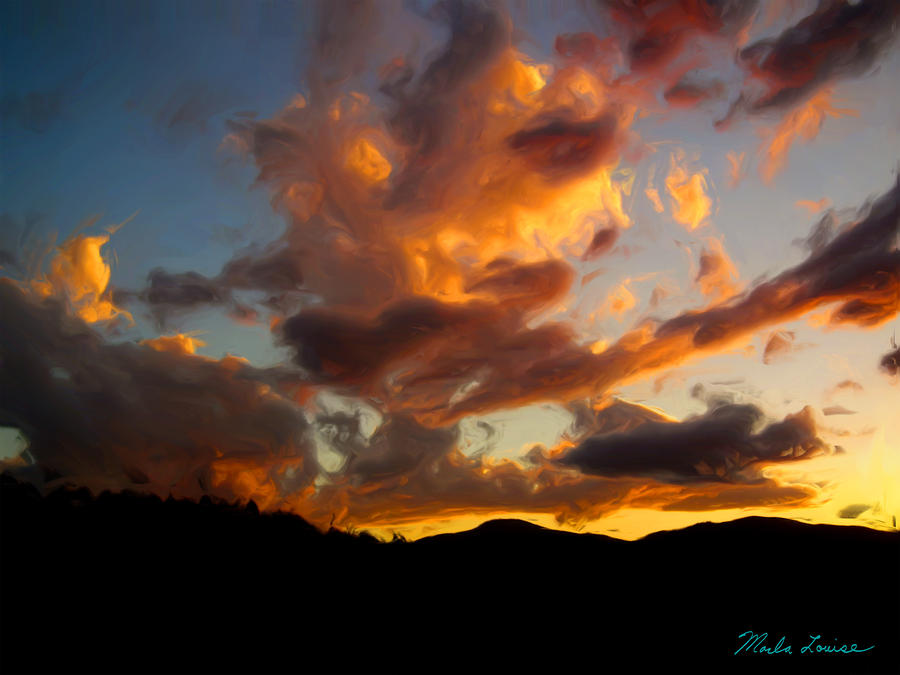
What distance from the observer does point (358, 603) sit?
25531 millimetres

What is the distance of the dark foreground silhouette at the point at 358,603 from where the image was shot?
60.9ft

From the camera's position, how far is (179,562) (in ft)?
83.5

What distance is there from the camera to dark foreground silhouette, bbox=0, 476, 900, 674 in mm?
18548

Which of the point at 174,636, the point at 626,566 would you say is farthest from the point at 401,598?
the point at 626,566

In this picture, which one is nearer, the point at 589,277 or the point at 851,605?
the point at 589,277

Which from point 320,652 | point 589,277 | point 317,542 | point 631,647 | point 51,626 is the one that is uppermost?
point 589,277

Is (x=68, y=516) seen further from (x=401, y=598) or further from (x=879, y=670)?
(x=879, y=670)

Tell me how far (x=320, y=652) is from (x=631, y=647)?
15.7 metres

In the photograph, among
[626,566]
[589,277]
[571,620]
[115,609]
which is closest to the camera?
[589,277]

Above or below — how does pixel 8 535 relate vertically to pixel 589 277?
below
